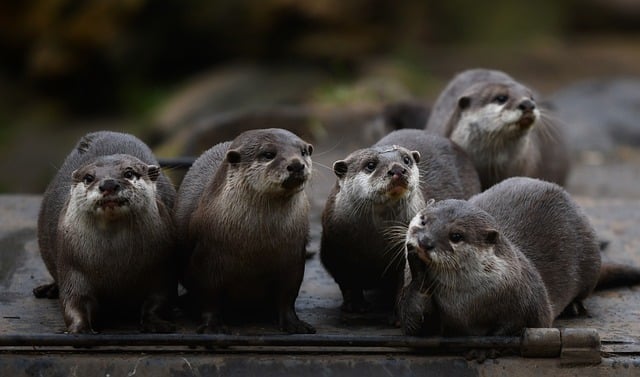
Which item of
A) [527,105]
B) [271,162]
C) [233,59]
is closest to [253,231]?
[271,162]

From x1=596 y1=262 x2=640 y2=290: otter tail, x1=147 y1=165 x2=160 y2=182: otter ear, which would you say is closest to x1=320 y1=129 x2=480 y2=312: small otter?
x1=147 y1=165 x2=160 y2=182: otter ear

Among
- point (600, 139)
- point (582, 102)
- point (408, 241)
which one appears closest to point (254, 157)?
point (408, 241)

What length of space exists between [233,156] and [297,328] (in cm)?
70

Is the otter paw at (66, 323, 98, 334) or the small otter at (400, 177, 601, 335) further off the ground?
the small otter at (400, 177, 601, 335)

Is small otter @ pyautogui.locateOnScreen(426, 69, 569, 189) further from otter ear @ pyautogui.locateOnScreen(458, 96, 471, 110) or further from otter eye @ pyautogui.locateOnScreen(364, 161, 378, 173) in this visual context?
otter eye @ pyautogui.locateOnScreen(364, 161, 378, 173)

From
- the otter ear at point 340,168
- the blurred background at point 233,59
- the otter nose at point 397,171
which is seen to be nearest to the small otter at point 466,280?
the otter nose at point 397,171

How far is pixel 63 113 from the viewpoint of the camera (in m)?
13.6

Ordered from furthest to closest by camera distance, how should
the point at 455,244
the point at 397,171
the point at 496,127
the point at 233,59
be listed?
1. the point at 233,59
2. the point at 496,127
3. the point at 397,171
4. the point at 455,244

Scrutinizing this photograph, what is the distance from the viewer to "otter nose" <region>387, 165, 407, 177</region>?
186 inches

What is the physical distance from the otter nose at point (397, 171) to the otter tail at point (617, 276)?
1.23m

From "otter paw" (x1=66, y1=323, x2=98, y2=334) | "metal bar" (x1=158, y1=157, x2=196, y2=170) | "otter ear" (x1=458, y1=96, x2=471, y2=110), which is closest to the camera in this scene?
"otter paw" (x1=66, y1=323, x2=98, y2=334)

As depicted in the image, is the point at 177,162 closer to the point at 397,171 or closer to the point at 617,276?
the point at 397,171

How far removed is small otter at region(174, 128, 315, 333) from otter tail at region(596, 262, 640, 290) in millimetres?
1531

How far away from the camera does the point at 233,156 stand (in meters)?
4.57
